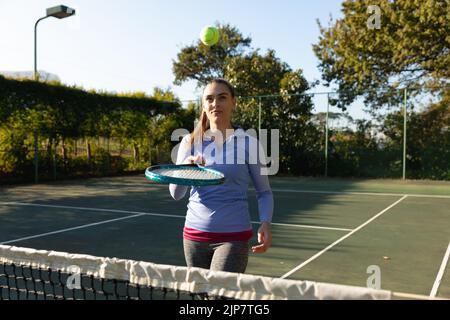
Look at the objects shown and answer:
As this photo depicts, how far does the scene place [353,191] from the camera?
38.8ft

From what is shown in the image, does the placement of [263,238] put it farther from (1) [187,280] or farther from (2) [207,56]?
(2) [207,56]

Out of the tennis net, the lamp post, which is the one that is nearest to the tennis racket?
the tennis net

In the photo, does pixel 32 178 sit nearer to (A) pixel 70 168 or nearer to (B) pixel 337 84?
(A) pixel 70 168

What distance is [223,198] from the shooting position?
2.24 metres

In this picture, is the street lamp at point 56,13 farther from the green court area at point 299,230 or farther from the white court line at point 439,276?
the white court line at point 439,276

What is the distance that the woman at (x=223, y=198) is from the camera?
2.22 metres

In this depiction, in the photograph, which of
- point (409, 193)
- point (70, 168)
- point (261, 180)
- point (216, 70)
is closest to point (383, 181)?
point (409, 193)

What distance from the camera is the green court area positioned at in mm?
4590

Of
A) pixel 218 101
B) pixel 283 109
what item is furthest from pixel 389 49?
pixel 218 101

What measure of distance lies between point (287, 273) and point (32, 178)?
11.2 metres

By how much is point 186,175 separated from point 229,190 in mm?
211

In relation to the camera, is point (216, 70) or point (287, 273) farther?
point (216, 70)

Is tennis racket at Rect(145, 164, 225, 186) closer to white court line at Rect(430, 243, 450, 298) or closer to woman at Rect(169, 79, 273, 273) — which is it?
woman at Rect(169, 79, 273, 273)

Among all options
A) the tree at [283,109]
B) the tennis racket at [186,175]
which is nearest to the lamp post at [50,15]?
the tree at [283,109]
